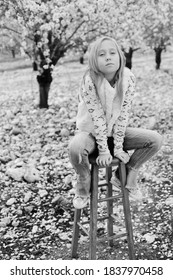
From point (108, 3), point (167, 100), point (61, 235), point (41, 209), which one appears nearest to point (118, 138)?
point (61, 235)

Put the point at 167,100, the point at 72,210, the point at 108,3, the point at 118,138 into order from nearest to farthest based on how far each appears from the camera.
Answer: the point at 118,138 → the point at 72,210 → the point at 108,3 → the point at 167,100

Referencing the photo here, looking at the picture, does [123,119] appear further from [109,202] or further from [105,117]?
[109,202]

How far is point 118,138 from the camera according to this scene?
372 cm

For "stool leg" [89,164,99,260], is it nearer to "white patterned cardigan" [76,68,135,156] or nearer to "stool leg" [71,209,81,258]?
"white patterned cardigan" [76,68,135,156]

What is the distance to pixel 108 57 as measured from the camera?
350cm

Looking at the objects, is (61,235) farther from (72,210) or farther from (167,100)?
(167,100)

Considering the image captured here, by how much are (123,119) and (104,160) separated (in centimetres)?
44

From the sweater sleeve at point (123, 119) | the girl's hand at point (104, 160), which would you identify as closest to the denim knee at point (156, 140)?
the sweater sleeve at point (123, 119)

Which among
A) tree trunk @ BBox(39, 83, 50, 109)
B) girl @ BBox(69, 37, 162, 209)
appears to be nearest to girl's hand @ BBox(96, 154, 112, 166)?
girl @ BBox(69, 37, 162, 209)

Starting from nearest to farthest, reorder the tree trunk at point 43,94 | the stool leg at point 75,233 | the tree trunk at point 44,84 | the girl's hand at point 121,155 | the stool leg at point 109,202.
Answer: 1. the girl's hand at point 121,155
2. the stool leg at point 75,233
3. the stool leg at point 109,202
4. the tree trunk at point 44,84
5. the tree trunk at point 43,94

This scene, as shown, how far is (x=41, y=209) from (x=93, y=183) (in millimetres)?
2105

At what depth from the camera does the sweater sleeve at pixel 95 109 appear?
3.56 meters

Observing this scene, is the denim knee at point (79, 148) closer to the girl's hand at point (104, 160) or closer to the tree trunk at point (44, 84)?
the girl's hand at point (104, 160)

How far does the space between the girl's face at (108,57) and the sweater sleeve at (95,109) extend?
0.18m
